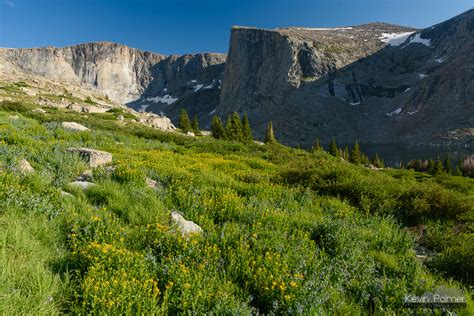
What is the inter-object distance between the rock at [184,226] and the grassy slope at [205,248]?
194mm

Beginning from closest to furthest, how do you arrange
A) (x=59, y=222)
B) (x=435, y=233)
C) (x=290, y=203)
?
1. (x=59, y=222)
2. (x=435, y=233)
3. (x=290, y=203)

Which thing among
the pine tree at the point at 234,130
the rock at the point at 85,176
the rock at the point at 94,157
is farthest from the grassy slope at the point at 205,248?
the pine tree at the point at 234,130

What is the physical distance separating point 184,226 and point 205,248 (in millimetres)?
937

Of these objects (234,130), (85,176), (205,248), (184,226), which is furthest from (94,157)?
(234,130)

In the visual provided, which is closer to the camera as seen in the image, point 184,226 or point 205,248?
point 205,248

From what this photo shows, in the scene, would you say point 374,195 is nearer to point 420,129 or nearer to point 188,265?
point 188,265

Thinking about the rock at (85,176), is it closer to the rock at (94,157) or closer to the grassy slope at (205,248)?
the grassy slope at (205,248)

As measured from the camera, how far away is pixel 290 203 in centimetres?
753

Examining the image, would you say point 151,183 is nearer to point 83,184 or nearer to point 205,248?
point 83,184

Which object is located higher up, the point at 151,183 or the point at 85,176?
the point at 85,176

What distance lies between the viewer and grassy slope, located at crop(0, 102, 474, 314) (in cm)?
326

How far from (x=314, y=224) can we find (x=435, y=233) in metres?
2.97

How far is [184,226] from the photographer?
518 cm

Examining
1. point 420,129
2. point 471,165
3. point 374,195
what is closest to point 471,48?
point 420,129
